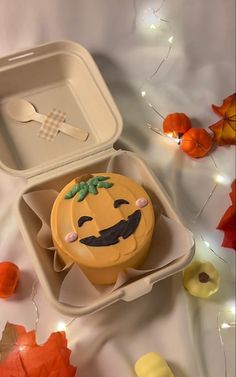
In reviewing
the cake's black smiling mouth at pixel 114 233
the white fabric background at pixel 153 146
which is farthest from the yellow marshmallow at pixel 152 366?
the cake's black smiling mouth at pixel 114 233

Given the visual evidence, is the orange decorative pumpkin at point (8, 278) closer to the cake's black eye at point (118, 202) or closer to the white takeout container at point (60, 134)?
the white takeout container at point (60, 134)

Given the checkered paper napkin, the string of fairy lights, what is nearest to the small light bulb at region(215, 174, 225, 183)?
the string of fairy lights

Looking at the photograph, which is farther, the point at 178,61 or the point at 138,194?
the point at 178,61

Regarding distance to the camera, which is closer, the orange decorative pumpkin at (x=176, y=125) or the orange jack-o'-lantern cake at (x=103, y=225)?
the orange jack-o'-lantern cake at (x=103, y=225)

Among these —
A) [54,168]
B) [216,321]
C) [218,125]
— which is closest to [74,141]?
[54,168]

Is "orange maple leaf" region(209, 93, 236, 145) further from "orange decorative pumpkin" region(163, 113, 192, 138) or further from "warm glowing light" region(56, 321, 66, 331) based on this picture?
"warm glowing light" region(56, 321, 66, 331)

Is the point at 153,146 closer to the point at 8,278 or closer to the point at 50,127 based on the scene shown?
the point at 50,127

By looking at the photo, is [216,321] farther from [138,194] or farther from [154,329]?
[138,194]
